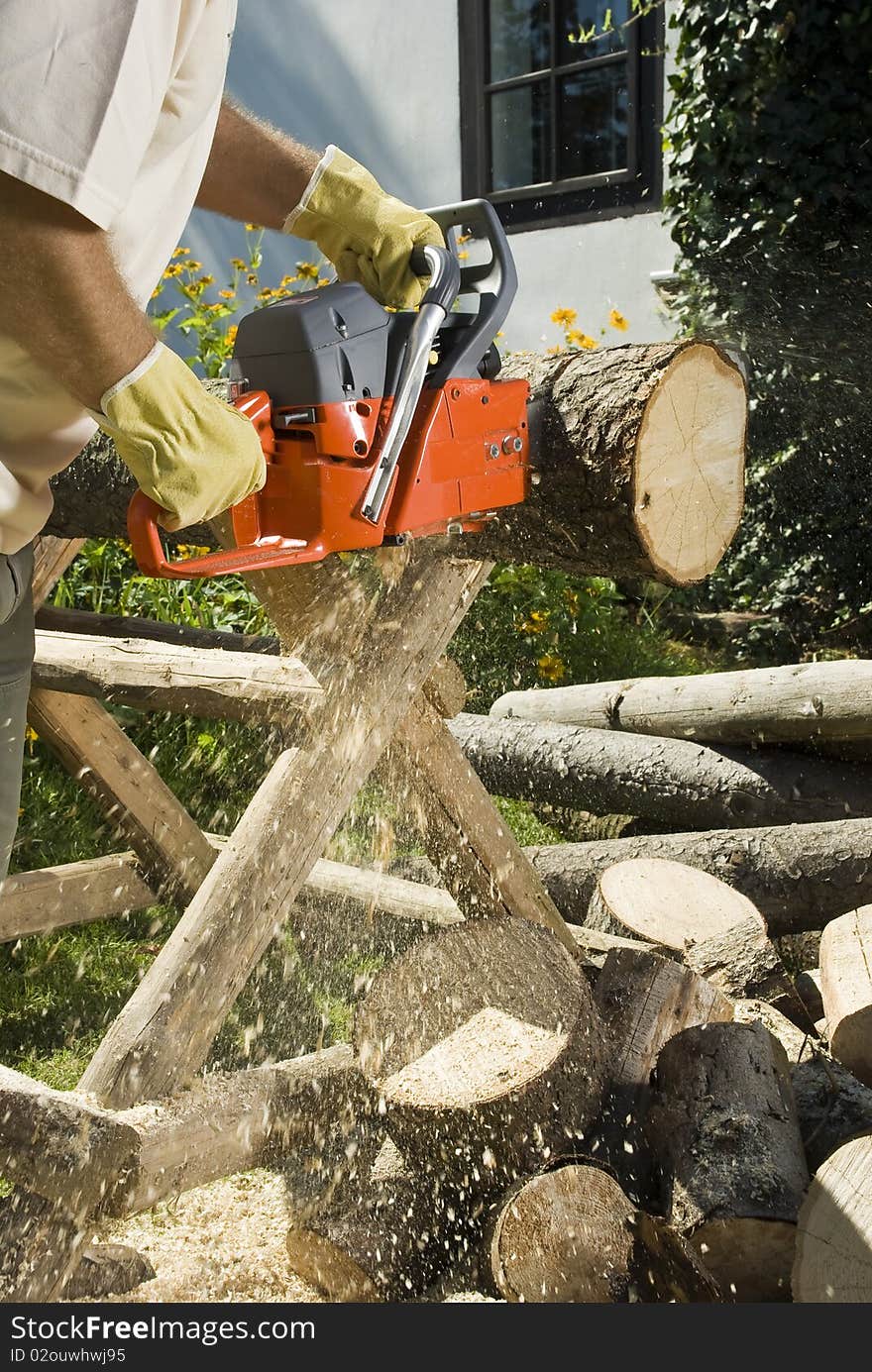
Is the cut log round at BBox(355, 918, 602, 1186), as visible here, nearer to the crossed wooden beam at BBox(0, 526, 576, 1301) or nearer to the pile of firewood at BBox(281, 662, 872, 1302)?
the pile of firewood at BBox(281, 662, 872, 1302)

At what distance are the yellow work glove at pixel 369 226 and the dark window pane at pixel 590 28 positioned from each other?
422 cm

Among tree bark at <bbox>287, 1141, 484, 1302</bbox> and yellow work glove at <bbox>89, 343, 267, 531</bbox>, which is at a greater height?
yellow work glove at <bbox>89, 343, 267, 531</bbox>

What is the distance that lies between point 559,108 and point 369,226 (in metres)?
4.37

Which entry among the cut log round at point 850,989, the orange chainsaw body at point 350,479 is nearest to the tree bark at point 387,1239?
the cut log round at point 850,989

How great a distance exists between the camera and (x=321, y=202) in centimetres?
206

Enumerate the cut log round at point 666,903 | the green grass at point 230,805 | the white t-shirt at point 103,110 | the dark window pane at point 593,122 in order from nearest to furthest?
the white t-shirt at point 103,110 < the cut log round at point 666,903 < the green grass at point 230,805 < the dark window pane at point 593,122

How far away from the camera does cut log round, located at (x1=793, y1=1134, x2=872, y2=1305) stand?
1811mm

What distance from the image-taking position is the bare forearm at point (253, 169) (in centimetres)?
203

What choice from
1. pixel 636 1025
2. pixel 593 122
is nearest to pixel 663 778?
pixel 636 1025

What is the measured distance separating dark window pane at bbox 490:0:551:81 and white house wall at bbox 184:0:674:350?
21cm

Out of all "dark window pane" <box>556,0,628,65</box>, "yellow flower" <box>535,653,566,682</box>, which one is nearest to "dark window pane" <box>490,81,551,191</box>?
"dark window pane" <box>556,0,628,65</box>

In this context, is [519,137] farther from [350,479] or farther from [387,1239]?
[387,1239]

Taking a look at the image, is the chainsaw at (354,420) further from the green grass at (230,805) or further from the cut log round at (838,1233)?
the cut log round at (838,1233)

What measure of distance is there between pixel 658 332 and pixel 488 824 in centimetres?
370
